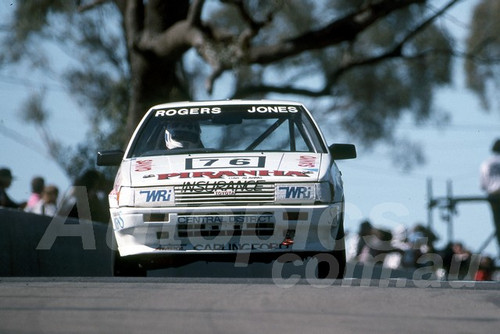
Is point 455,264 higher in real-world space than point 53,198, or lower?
lower

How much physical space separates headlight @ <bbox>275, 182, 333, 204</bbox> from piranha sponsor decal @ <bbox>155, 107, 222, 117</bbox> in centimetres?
178

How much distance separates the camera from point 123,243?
31.6ft

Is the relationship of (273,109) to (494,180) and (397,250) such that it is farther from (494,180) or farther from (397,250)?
(397,250)

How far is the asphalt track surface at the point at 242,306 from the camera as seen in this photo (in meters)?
A: 6.29

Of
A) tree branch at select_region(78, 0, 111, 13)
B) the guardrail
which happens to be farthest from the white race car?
tree branch at select_region(78, 0, 111, 13)

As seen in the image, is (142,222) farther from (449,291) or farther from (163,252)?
(449,291)

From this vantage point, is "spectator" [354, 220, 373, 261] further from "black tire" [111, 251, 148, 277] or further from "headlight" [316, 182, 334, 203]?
"headlight" [316, 182, 334, 203]

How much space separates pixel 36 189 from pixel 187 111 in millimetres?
4323

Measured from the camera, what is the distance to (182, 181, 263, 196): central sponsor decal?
31.1 ft

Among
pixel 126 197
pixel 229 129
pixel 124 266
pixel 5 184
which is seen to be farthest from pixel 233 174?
pixel 5 184

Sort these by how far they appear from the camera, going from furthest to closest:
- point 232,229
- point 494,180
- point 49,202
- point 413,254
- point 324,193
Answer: point 413,254, point 494,180, point 49,202, point 324,193, point 232,229

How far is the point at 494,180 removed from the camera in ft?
51.0

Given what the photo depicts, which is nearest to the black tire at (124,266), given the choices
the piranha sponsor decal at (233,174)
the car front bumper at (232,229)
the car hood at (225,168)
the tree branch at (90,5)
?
the car front bumper at (232,229)

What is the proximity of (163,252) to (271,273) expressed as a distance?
3144 millimetres
